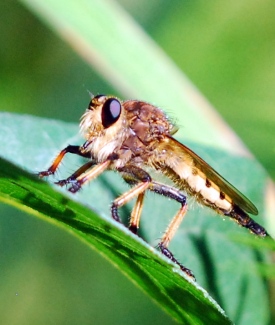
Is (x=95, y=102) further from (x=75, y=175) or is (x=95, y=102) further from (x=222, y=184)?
(x=222, y=184)

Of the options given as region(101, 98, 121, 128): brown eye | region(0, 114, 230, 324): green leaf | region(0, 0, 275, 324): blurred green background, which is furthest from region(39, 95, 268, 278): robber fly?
region(0, 0, 275, 324): blurred green background

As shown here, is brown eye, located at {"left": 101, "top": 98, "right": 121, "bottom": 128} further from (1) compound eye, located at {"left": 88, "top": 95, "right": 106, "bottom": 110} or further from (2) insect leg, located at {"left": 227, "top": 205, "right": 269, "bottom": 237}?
(2) insect leg, located at {"left": 227, "top": 205, "right": 269, "bottom": 237}

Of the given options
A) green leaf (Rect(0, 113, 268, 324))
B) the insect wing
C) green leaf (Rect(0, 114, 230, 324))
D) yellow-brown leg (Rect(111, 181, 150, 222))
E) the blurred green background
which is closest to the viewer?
green leaf (Rect(0, 114, 230, 324))

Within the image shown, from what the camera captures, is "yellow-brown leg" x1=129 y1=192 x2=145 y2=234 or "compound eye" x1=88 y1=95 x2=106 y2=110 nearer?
"yellow-brown leg" x1=129 y1=192 x2=145 y2=234

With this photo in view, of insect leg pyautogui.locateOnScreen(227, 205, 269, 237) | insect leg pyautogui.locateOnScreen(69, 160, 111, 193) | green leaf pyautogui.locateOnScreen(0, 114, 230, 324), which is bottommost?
green leaf pyautogui.locateOnScreen(0, 114, 230, 324)

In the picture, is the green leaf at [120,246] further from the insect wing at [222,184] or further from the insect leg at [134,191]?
the insect wing at [222,184]

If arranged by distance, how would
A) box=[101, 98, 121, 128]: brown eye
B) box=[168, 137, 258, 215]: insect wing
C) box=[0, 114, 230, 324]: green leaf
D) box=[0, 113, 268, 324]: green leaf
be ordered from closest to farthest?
box=[0, 114, 230, 324]: green leaf → box=[0, 113, 268, 324]: green leaf → box=[168, 137, 258, 215]: insect wing → box=[101, 98, 121, 128]: brown eye

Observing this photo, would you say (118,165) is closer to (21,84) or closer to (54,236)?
(54,236)

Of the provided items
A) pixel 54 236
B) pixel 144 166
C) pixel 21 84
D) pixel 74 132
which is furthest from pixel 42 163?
pixel 21 84

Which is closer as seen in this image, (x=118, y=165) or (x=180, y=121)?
(x=118, y=165)
